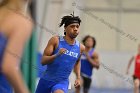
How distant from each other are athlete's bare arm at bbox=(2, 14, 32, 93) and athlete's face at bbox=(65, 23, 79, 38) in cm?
352

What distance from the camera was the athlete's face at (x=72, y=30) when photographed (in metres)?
6.70

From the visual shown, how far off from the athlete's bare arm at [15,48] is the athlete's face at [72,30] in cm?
352

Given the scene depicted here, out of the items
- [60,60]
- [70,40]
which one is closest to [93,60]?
[70,40]

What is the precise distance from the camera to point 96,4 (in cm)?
1956

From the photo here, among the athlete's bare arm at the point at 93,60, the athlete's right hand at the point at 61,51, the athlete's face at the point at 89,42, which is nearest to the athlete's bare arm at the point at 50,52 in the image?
the athlete's right hand at the point at 61,51

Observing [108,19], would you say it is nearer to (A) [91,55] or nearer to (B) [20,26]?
(A) [91,55]

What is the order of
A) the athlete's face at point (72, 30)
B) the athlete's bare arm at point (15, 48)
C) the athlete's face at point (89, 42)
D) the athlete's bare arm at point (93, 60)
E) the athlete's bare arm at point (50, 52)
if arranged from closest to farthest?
the athlete's bare arm at point (15, 48) < the athlete's bare arm at point (50, 52) < the athlete's face at point (72, 30) < the athlete's face at point (89, 42) < the athlete's bare arm at point (93, 60)

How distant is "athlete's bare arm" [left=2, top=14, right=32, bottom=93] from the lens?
3.03 meters

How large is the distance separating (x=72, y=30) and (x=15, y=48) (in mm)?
3662

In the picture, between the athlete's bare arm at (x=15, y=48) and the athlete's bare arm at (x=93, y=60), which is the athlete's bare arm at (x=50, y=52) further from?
the athlete's bare arm at (x=93, y=60)

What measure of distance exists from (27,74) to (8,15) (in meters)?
5.06

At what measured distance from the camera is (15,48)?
3094mm

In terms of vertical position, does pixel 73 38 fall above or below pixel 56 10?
below

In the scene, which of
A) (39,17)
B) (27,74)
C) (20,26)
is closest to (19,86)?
(20,26)
